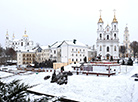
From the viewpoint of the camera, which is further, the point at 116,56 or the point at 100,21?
A: the point at 100,21

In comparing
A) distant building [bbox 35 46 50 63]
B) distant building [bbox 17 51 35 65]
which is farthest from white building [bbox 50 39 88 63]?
distant building [bbox 17 51 35 65]

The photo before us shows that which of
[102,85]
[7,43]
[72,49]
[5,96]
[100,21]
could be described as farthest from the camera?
[7,43]

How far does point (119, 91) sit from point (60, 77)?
8915 millimetres

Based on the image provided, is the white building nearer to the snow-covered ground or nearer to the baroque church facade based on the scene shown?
the baroque church facade

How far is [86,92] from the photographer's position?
18.0 metres

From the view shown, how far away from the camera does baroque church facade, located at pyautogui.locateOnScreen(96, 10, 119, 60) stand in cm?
5378

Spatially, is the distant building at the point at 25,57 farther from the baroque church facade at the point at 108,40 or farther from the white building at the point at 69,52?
the baroque church facade at the point at 108,40

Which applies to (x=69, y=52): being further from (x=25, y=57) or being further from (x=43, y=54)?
(x=25, y=57)

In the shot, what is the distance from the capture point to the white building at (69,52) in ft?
156

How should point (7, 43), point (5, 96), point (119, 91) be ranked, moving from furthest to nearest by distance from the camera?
point (7, 43) → point (119, 91) → point (5, 96)

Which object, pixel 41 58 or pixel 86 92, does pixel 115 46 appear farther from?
pixel 86 92

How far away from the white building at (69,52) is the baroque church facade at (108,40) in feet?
24.1

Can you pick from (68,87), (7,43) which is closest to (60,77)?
(68,87)

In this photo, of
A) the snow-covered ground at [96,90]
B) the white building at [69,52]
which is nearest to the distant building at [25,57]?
the white building at [69,52]
